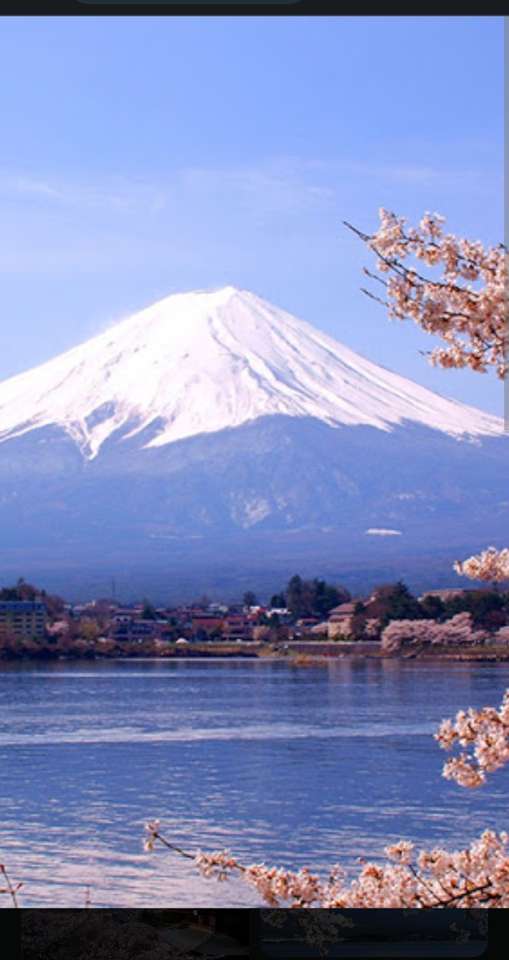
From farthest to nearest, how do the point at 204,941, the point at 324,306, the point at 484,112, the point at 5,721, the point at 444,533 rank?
the point at 444,533 → the point at 5,721 → the point at 324,306 → the point at 484,112 → the point at 204,941

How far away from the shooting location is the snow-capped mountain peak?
6445 millimetres

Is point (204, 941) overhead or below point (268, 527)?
below

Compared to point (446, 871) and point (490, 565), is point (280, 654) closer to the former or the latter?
point (446, 871)

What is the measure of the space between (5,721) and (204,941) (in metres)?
2.98

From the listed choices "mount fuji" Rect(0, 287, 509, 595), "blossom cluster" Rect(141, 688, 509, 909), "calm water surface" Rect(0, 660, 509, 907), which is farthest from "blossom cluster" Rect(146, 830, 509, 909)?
"mount fuji" Rect(0, 287, 509, 595)

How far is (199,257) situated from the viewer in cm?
541

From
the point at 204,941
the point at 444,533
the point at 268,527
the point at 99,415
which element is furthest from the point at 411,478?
the point at 204,941

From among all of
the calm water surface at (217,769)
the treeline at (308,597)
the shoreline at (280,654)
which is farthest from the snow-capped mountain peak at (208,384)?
the calm water surface at (217,769)

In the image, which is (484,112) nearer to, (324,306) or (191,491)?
(324,306)

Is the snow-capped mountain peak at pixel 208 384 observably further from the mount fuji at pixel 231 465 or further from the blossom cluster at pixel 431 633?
the blossom cluster at pixel 431 633

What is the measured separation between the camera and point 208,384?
7504 millimetres

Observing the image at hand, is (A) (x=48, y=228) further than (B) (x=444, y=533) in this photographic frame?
No

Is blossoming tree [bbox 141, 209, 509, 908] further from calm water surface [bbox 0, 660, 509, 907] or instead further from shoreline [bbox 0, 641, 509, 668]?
shoreline [bbox 0, 641, 509, 668]

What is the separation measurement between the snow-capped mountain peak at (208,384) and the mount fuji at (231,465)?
0.01 m
